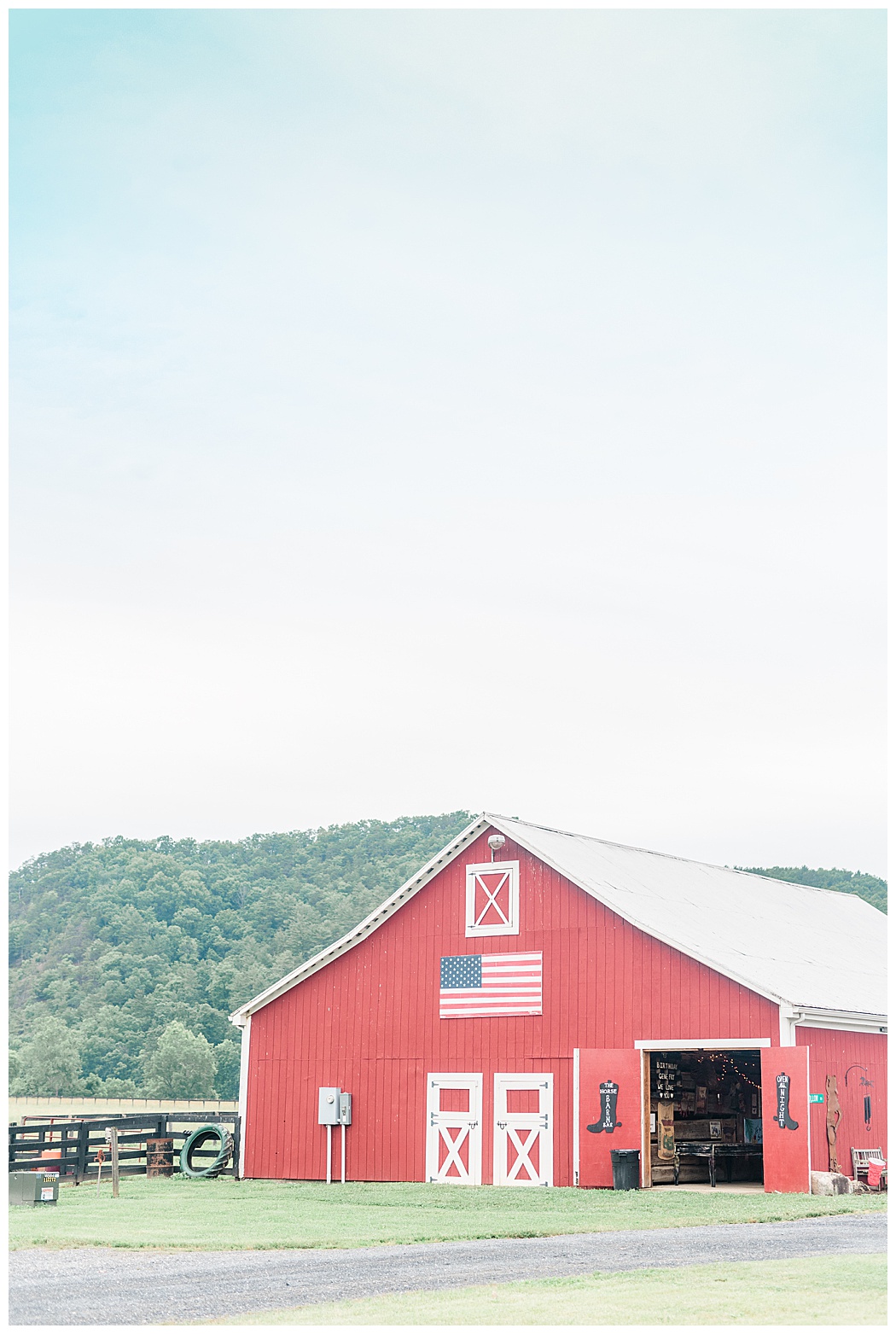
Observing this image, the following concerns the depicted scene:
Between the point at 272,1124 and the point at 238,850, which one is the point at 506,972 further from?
the point at 238,850

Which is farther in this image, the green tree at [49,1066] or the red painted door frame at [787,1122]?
the green tree at [49,1066]

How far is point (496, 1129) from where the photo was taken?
2511 centimetres

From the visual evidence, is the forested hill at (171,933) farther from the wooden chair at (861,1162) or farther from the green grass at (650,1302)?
the green grass at (650,1302)

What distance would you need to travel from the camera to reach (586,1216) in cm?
1912

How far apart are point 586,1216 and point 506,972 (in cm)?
712

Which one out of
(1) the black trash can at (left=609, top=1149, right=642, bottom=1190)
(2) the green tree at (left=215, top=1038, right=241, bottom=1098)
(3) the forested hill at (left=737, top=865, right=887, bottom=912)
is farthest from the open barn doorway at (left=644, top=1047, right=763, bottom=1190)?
(2) the green tree at (left=215, top=1038, right=241, bottom=1098)

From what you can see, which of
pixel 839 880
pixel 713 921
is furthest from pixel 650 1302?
pixel 839 880

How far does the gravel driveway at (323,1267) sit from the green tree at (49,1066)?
76.2m

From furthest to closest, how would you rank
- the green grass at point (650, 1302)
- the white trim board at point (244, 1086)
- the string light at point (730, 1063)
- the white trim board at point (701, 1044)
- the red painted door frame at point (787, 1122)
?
the white trim board at point (244, 1086), the string light at point (730, 1063), the white trim board at point (701, 1044), the red painted door frame at point (787, 1122), the green grass at point (650, 1302)

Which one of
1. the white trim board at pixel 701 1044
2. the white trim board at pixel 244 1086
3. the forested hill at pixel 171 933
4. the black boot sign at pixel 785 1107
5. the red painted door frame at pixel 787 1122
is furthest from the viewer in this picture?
the forested hill at pixel 171 933

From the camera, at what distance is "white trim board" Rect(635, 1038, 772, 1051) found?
2306cm

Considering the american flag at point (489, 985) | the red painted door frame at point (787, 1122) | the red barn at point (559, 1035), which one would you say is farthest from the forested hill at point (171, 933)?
the red painted door frame at point (787, 1122)

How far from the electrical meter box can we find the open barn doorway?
568 centimetres

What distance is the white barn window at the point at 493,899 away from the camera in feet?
86.4
